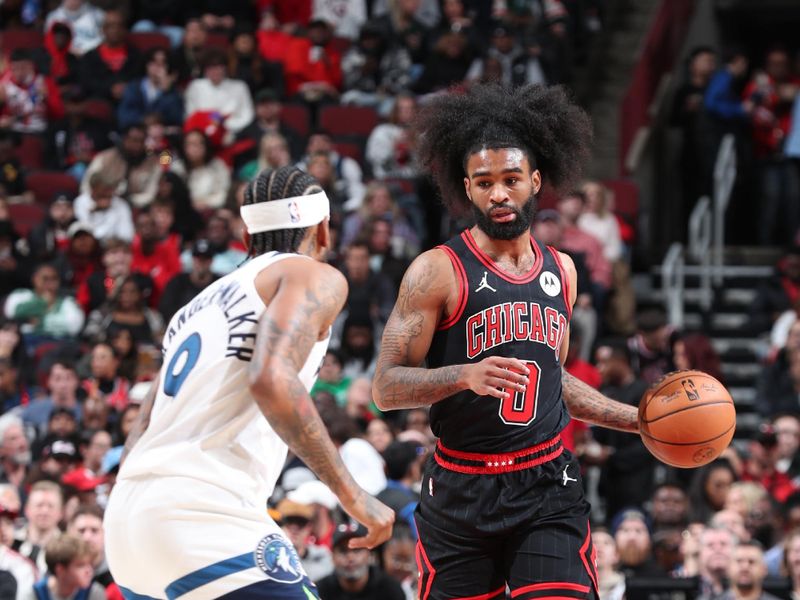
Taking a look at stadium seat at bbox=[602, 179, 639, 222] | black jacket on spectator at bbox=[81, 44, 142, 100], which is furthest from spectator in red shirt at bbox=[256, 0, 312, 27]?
stadium seat at bbox=[602, 179, 639, 222]

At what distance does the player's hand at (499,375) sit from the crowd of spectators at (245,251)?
3.88m

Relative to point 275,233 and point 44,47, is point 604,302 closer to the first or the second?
point 44,47

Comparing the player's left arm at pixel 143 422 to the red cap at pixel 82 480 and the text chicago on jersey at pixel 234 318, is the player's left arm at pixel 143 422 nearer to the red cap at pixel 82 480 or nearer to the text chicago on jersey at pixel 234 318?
the text chicago on jersey at pixel 234 318

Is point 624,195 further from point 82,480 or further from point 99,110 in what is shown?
point 82,480

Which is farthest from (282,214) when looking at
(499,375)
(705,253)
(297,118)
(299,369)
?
(297,118)

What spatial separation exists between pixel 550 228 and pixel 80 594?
19.9ft

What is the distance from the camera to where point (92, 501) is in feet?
32.3

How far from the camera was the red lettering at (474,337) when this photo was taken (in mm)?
5566

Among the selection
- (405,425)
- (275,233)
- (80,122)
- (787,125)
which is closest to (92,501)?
(405,425)

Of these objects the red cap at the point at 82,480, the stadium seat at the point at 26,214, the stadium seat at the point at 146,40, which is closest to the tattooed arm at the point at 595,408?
the red cap at the point at 82,480

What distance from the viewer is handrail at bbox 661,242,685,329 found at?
14.1 m

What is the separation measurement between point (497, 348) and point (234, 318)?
1384 millimetres

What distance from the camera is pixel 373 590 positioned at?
8680 millimetres

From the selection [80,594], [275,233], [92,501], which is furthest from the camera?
[92,501]
